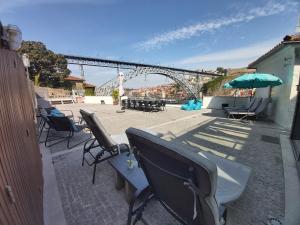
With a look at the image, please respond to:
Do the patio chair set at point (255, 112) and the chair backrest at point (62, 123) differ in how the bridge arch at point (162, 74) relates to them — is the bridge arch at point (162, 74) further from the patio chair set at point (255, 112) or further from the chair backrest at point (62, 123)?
the chair backrest at point (62, 123)

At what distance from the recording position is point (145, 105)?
11.0 meters

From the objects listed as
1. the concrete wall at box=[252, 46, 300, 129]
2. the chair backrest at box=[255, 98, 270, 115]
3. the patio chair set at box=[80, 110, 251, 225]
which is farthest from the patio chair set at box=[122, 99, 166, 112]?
the patio chair set at box=[80, 110, 251, 225]

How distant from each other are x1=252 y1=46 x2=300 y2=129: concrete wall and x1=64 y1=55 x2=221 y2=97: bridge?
53.2ft

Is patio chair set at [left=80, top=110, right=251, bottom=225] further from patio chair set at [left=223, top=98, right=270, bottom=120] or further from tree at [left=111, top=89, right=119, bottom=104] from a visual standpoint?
Answer: tree at [left=111, top=89, right=119, bottom=104]

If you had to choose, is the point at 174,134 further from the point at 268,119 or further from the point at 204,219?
the point at 268,119

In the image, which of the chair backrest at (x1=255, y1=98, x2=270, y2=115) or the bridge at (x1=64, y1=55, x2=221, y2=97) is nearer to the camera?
the chair backrest at (x1=255, y1=98, x2=270, y2=115)

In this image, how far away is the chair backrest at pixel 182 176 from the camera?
2.29ft

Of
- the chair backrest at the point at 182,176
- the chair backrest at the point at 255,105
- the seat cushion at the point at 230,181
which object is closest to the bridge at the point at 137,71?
the chair backrest at the point at 255,105

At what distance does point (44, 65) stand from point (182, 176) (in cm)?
2844

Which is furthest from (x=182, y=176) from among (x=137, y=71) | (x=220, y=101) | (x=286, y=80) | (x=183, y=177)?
(x=137, y=71)

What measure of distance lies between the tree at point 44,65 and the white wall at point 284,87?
25.1m

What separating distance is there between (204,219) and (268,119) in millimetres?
8067

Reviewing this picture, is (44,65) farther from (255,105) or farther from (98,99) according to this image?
(255,105)

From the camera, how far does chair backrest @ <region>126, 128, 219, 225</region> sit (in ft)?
2.29
